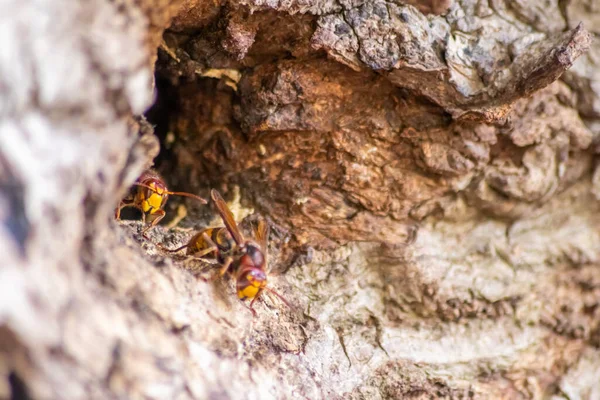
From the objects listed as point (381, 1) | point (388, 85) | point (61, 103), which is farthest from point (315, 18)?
point (61, 103)

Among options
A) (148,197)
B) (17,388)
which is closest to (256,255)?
(148,197)

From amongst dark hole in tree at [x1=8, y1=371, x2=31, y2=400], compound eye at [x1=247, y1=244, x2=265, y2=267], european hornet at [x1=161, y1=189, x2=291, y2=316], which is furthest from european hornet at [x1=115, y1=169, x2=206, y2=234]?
dark hole in tree at [x1=8, y1=371, x2=31, y2=400]

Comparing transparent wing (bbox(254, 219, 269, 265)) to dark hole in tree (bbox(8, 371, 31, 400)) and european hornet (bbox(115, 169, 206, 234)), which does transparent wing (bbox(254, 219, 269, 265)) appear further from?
dark hole in tree (bbox(8, 371, 31, 400))

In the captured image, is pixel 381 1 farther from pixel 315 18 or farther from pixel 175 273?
pixel 175 273

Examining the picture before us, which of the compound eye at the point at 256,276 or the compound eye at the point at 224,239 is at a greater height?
the compound eye at the point at 256,276

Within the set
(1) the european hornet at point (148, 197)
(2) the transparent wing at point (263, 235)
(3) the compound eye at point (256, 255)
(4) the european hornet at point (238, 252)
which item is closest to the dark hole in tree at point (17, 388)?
(4) the european hornet at point (238, 252)

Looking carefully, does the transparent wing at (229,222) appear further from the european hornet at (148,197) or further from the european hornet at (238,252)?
the european hornet at (148,197)
